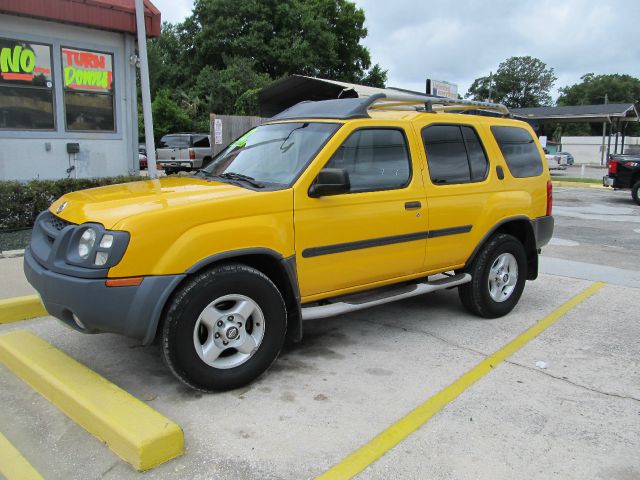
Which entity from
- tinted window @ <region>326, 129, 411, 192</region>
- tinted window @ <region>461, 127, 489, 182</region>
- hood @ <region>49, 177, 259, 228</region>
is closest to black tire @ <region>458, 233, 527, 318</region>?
tinted window @ <region>461, 127, 489, 182</region>

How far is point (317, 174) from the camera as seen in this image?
3.96 meters

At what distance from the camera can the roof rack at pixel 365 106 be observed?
443cm

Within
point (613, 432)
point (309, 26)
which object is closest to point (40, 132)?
point (613, 432)

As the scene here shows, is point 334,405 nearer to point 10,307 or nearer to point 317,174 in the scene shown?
point 317,174

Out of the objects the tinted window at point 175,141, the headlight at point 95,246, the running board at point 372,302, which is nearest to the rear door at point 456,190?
the running board at point 372,302

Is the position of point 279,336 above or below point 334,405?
above

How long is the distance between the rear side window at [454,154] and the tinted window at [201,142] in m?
19.5

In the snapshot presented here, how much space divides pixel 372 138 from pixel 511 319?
2395 millimetres

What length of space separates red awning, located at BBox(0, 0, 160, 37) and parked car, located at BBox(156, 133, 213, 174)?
38.5 ft

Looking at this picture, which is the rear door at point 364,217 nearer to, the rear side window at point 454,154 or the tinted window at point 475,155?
the rear side window at point 454,154

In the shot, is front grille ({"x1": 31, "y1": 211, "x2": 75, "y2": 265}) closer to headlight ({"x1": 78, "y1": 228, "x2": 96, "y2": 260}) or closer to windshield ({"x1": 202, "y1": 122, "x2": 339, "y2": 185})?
headlight ({"x1": 78, "y1": 228, "x2": 96, "y2": 260})

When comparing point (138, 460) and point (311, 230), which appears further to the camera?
point (311, 230)

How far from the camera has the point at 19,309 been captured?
202 inches

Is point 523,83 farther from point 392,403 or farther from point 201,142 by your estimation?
point 392,403
